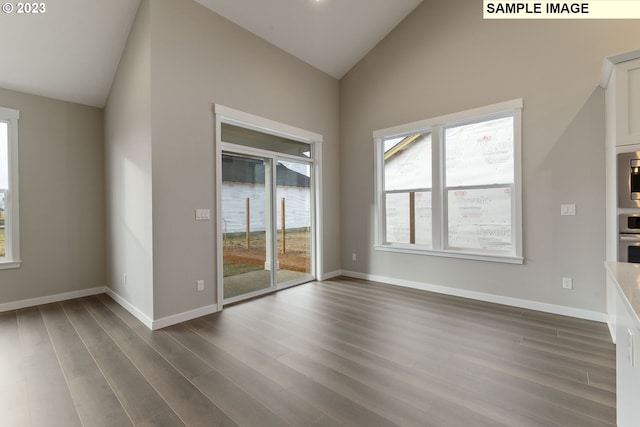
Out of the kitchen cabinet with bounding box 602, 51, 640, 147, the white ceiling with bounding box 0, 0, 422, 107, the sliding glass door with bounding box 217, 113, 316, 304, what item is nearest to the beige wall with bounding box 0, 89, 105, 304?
the white ceiling with bounding box 0, 0, 422, 107

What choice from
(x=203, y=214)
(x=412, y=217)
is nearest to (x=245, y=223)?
(x=203, y=214)

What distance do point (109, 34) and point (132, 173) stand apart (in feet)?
5.32

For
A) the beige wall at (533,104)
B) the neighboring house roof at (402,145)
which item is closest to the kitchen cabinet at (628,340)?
the beige wall at (533,104)

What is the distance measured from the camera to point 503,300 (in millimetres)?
3617

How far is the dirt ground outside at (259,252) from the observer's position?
150 inches

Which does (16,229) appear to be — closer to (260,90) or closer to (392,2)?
(260,90)

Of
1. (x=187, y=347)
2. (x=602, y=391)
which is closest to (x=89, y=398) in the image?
(x=187, y=347)

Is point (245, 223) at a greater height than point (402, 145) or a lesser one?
lesser

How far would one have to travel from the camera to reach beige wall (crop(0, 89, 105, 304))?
3.73 m

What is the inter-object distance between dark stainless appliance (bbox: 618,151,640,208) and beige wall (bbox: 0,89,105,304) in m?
6.14

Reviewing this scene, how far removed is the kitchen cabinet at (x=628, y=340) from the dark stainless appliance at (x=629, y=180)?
5.36ft

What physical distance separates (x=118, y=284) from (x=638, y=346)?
479 centimetres

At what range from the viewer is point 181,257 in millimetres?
3225

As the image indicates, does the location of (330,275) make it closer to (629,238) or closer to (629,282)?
(629,238)
